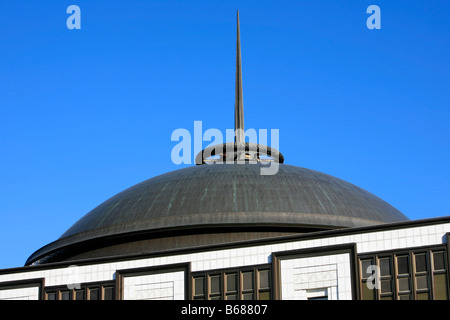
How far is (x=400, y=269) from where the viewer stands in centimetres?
4938

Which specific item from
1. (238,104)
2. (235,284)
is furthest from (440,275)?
(238,104)

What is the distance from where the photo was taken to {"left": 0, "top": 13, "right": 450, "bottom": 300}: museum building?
49.7 meters

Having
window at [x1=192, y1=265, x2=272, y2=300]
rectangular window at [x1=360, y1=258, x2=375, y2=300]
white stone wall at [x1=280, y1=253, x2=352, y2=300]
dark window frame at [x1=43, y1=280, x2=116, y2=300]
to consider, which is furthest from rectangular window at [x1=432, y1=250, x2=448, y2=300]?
dark window frame at [x1=43, y1=280, x2=116, y2=300]

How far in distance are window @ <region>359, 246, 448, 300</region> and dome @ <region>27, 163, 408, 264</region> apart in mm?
15289

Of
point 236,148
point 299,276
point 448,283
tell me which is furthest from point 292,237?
point 236,148

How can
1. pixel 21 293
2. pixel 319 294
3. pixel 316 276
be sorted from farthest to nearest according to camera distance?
1. pixel 21 293
2. pixel 316 276
3. pixel 319 294

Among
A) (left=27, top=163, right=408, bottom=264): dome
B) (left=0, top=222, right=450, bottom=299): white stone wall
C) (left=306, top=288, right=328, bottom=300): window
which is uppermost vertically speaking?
(left=27, top=163, right=408, bottom=264): dome

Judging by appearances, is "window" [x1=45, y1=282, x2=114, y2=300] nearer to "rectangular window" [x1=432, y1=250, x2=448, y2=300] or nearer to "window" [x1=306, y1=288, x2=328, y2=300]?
"window" [x1=306, y1=288, x2=328, y2=300]

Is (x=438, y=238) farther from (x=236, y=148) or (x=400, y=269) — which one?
(x=236, y=148)

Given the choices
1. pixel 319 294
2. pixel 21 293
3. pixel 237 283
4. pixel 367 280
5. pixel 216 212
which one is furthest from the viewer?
pixel 216 212

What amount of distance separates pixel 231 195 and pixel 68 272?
15.2 metres

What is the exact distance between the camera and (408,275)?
48969 mm

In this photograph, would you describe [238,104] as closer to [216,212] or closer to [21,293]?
[216,212]

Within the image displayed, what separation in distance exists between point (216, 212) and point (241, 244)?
517 inches
